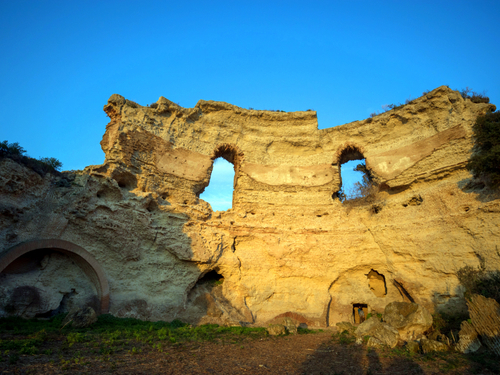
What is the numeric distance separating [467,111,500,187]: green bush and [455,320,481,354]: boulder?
5.13 m

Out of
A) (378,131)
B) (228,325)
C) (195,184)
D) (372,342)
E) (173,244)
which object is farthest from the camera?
(378,131)

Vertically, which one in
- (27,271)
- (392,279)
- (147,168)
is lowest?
(27,271)

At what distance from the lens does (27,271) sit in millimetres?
9102

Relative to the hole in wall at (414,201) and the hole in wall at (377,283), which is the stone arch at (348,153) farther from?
the hole in wall at (377,283)

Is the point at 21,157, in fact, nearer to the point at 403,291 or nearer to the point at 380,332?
the point at 380,332

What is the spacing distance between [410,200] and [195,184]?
9485mm

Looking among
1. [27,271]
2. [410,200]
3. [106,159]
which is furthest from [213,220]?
[410,200]

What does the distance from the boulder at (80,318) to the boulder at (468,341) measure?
9486 millimetres

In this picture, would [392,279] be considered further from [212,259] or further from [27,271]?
[27,271]

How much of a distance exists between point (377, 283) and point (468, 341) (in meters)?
5.88

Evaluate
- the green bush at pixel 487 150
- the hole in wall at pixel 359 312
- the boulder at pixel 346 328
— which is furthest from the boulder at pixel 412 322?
the green bush at pixel 487 150

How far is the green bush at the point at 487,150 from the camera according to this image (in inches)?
378

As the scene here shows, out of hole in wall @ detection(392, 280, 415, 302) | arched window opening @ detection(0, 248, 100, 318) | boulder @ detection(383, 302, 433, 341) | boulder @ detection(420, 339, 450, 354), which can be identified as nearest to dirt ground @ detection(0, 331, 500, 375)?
boulder @ detection(420, 339, 450, 354)

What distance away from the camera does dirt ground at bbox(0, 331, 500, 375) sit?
5137mm
